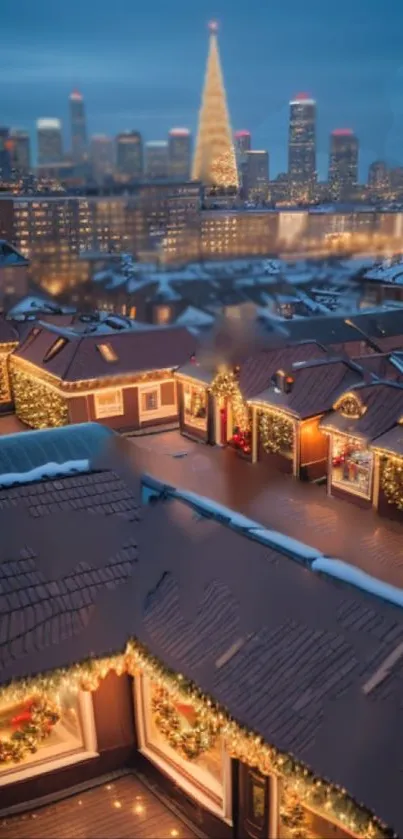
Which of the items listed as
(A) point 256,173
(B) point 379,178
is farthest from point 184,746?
(A) point 256,173

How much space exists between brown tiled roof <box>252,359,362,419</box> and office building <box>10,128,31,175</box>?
83.9 m

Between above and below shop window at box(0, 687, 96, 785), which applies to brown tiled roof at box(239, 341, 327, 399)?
above

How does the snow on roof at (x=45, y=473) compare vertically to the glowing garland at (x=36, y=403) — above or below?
above

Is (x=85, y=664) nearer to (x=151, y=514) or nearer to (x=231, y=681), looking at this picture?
(x=231, y=681)

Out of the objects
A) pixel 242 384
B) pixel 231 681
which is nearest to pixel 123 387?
pixel 242 384

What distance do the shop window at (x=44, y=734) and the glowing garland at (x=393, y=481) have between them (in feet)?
31.3

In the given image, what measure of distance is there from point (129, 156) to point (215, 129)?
26260 millimetres

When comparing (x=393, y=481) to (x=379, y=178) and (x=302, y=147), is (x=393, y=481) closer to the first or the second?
(x=379, y=178)

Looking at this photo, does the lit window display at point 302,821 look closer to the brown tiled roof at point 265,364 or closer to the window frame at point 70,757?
Result: the window frame at point 70,757

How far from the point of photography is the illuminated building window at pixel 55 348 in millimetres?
24625

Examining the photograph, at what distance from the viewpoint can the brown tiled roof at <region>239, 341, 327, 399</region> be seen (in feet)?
70.5

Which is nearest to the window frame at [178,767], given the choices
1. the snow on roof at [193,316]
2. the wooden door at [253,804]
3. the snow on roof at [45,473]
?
the wooden door at [253,804]

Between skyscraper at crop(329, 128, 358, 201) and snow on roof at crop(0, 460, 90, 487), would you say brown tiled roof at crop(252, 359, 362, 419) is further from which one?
skyscraper at crop(329, 128, 358, 201)

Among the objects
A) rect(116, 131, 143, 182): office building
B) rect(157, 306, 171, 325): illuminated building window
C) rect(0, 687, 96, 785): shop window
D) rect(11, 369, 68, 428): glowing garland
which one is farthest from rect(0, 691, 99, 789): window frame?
rect(116, 131, 143, 182): office building
